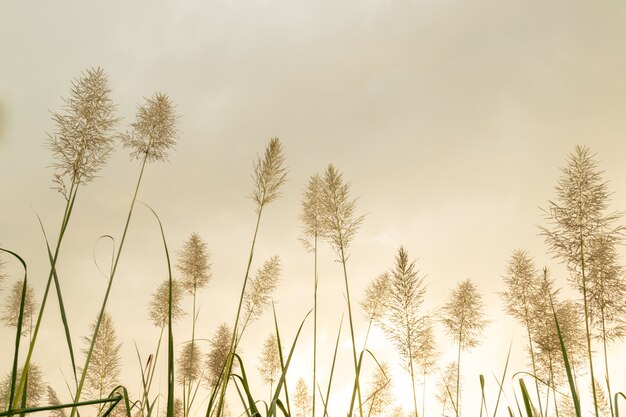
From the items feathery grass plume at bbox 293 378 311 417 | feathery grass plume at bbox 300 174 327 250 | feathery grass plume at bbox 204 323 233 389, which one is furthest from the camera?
feathery grass plume at bbox 293 378 311 417

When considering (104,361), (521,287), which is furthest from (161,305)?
(521,287)

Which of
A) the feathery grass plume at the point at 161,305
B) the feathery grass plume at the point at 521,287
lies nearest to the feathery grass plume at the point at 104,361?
the feathery grass plume at the point at 161,305

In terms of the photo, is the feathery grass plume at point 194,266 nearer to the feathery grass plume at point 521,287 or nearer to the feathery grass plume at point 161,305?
the feathery grass plume at point 161,305

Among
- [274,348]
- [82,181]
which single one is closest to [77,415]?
[82,181]

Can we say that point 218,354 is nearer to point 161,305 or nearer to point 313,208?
point 161,305

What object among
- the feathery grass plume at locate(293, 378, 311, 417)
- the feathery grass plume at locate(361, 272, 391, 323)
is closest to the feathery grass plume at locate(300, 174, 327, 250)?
the feathery grass plume at locate(361, 272, 391, 323)

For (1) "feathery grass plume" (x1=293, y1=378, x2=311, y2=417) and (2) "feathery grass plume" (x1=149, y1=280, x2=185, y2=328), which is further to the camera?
(1) "feathery grass plume" (x1=293, y1=378, x2=311, y2=417)

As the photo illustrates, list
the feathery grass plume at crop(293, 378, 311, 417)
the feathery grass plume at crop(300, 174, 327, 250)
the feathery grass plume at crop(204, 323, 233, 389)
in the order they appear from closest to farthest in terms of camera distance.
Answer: the feathery grass plume at crop(300, 174, 327, 250) < the feathery grass plume at crop(204, 323, 233, 389) < the feathery grass plume at crop(293, 378, 311, 417)

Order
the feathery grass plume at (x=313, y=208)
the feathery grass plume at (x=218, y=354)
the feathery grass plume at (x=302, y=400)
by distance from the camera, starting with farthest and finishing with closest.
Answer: the feathery grass plume at (x=302, y=400), the feathery grass plume at (x=218, y=354), the feathery grass plume at (x=313, y=208)

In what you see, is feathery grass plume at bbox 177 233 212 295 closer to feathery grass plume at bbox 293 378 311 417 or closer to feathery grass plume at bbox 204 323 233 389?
feathery grass plume at bbox 204 323 233 389

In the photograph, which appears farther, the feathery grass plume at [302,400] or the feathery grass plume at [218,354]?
the feathery grass plume at [302,400]

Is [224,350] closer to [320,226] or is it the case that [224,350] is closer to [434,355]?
[434,355]

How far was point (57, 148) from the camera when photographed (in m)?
2.91

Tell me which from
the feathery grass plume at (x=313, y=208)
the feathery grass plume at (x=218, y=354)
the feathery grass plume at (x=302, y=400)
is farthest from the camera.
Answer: the feathery grass plume at (x=302, y=400)
